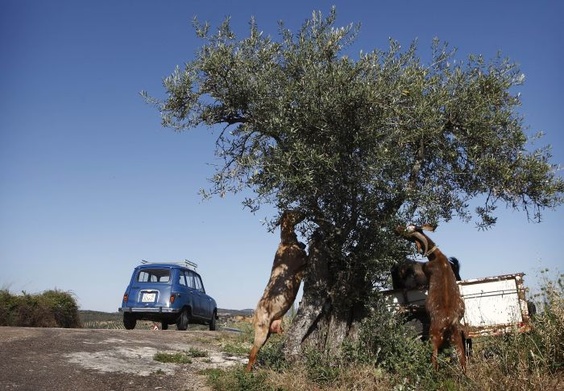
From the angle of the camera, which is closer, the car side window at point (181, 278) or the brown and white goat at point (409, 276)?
the brown and white goat at point (409, 276)

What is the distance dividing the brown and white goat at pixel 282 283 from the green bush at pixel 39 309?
1199 cm

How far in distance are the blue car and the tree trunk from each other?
28.5ft

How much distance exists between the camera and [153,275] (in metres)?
19.6

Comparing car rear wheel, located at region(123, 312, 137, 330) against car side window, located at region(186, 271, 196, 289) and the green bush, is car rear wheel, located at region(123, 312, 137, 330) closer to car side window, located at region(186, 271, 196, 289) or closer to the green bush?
car side window, located at region(186, 271, 196, 289)

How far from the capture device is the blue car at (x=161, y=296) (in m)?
18.9

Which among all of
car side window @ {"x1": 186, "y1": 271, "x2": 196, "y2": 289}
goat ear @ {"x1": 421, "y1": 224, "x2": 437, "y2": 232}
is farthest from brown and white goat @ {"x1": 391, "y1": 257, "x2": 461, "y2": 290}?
car side window @ {"x1": 186, "y1": 271, "x2": 196, "y2": 289}

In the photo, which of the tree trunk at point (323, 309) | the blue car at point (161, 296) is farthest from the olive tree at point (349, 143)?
the blue car at point (161, 296)

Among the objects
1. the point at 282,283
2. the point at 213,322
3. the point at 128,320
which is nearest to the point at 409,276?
the point at 282,283

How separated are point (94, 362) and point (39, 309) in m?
10.0

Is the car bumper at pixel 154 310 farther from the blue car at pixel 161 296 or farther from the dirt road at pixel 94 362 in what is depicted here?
the dirt road at pixel 94 362

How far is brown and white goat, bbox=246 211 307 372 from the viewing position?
Answer: 1088 cm

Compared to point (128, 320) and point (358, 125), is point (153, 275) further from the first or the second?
point (358, 125)

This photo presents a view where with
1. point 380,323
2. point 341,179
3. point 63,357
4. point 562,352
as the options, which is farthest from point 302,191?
point 63,357

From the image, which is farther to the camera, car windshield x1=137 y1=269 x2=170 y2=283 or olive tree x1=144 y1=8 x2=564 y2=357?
car windshield x1=137 y1=269 x2=170 y2=283
